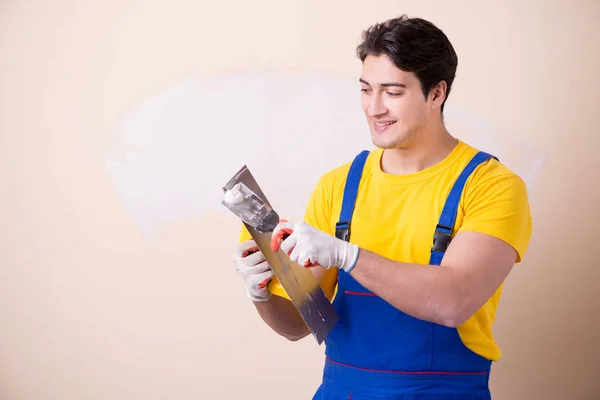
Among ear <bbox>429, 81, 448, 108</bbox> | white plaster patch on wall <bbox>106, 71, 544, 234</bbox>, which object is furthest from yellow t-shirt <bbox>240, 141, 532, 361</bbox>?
white plaster patch on wall <bbox>106, 71, 544, 234</bbox>

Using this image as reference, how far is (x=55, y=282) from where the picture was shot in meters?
2.82

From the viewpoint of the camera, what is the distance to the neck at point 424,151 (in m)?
1.74

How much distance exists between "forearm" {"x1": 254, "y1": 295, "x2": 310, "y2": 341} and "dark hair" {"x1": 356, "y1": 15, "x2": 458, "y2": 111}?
61 centimetres

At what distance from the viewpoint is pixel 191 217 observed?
2695mm

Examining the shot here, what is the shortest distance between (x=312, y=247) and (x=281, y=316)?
444 mm

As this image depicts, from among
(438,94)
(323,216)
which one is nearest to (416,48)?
(438,94)

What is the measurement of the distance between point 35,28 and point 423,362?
6.50 feet

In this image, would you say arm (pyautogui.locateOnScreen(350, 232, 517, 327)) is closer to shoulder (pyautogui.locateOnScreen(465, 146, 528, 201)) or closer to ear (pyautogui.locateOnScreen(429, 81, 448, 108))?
shoulder (pyautogui.locateOnScreen(465, 146, 528, 201))

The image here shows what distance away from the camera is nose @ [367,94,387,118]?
66.9 inches

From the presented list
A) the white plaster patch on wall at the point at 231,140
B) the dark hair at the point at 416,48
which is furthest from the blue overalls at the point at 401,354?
the white plaster patch on wall at the point at 231,140

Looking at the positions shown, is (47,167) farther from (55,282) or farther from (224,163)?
(224,163)

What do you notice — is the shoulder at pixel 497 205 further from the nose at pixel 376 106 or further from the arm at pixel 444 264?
the nose at pixel 376 106

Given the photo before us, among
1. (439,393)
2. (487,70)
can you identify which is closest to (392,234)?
(439,393)

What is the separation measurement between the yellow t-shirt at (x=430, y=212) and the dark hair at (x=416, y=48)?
0.18 m
